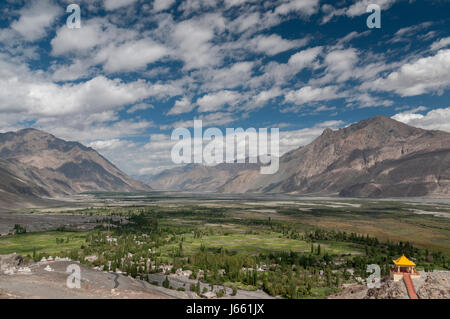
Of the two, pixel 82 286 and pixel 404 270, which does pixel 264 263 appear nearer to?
pixel 404 270

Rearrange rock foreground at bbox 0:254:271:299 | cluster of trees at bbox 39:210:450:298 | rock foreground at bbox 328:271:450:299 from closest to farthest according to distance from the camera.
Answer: rock foreground at bbox 328:271:450:299, rock foreground at bbox 0:254:271:299, cluster of trees at bbox 39:210:450:298

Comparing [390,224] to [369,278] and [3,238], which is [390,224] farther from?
[3,238]

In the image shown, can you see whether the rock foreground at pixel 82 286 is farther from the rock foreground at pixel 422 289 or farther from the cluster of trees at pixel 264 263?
the rock foreground at pixel 422 289

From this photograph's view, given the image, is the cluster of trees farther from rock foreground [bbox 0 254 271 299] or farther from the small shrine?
the small shrine

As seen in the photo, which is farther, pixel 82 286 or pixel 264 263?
pixel 264 263

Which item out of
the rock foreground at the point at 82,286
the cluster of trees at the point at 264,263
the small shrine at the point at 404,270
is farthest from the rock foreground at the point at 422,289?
the rock foreground at the point at 82,286

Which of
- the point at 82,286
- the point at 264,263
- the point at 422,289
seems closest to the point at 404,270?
the point at 422,289

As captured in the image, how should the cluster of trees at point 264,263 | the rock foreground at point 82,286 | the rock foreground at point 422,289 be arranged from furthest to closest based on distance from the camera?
the cluster of trees at point 264,263
the rock foreground at point 82,286
the rock foreground at point 422,289

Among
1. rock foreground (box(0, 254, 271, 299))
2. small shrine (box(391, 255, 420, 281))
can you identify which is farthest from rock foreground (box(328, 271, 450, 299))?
rock foreground (box(0, 254, 271, 299))

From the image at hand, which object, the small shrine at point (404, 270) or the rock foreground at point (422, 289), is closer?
the rock foreground at point (422, 289)

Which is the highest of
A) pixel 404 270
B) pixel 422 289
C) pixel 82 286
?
pixel 404 270

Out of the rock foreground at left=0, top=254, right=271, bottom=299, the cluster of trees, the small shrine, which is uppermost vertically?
the small shrine
